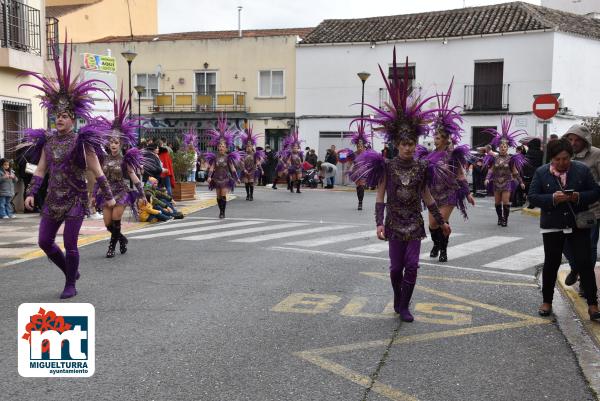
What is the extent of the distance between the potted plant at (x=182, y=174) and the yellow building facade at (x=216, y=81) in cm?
1607

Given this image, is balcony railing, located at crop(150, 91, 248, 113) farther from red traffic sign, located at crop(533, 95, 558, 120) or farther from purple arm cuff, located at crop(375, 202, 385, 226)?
purple arm cuff, located at crop(375, 202, 385, 226)

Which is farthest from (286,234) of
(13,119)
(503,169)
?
(13,119)

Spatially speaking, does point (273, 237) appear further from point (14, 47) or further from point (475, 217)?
point (14, 47)

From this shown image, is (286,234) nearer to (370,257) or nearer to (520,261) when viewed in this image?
(370,257)

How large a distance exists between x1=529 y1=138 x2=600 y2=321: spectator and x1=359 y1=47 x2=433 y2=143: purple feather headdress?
1277 millimetres

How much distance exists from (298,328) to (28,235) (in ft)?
26.7

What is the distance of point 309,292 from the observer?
746cm

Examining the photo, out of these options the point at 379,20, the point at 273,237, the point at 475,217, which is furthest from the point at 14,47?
the point at 379,20

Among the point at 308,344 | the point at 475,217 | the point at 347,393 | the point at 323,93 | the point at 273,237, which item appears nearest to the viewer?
the point at 347,393

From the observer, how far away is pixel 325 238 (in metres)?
12.2

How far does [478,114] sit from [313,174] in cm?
874

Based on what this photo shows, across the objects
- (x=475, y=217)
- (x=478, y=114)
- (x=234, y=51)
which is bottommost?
(x=475, y=217)

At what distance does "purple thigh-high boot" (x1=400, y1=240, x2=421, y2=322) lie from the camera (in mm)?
6289

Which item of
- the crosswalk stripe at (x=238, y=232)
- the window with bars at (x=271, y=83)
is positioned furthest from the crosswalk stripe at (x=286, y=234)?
the window with bars at (x=271, y=83)
